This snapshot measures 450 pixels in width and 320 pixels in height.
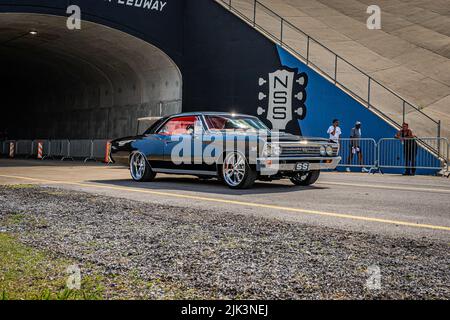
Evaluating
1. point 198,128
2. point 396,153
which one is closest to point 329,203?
point 198,128

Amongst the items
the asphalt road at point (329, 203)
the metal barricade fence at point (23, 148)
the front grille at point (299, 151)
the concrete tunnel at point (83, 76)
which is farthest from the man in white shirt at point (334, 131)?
the metal barricade fence at point (23, 148)

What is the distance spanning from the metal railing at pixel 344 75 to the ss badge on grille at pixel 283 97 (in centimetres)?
84

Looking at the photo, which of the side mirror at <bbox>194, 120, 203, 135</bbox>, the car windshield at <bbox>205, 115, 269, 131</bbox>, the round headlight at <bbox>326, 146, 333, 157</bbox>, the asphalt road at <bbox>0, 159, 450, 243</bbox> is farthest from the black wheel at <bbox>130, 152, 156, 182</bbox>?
the round headlight at <bbox>326, 146, 333, 157</bbox>

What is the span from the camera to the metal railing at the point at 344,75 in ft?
63.9

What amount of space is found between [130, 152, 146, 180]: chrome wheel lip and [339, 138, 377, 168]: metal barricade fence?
7.93m

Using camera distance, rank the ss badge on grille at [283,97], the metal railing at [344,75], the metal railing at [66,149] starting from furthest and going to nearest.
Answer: the metal railing at [66,149]
the ss badge on grille at [283,97]
the metal railing at [344,75]

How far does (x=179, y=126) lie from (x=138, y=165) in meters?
1.54

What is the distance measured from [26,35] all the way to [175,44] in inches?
268

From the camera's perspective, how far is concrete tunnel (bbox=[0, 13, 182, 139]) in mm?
22891

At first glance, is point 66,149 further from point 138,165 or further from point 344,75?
point 138,165

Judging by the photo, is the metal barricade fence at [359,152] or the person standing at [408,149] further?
the metal barricade fence at [359,152]

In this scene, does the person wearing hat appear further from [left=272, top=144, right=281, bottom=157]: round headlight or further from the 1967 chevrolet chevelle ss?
[left=272, top=144, right=281, bottom=157]: round headlight

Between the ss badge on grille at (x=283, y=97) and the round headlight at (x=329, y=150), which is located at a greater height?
the ss badge on grille at (x=283, y=97)

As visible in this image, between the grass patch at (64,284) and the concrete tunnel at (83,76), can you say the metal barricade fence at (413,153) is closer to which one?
the concrete tunnel at (83,76)
